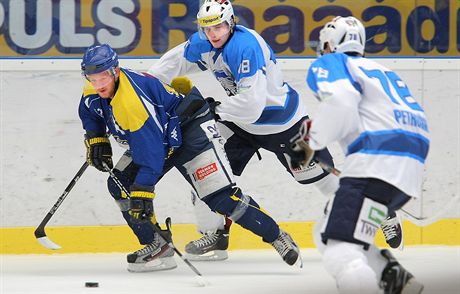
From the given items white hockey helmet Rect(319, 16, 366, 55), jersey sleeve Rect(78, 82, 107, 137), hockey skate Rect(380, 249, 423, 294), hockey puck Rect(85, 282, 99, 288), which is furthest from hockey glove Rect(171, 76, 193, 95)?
hockey skate Rect(380, 249, 423, 294)

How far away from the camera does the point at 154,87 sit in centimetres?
482

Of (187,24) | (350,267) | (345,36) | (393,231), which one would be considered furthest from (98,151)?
(350,267)

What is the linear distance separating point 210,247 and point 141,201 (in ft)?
2.88

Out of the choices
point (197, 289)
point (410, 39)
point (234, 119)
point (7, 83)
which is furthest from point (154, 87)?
point (410, 39)

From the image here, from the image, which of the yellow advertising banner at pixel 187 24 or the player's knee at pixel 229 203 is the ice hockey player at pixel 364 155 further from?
the yellow advertising banner at pixel 187 24

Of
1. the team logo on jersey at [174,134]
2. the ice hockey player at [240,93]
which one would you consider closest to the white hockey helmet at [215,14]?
the ice hockey player at [240,93]

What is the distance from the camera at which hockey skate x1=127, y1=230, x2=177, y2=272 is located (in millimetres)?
5137

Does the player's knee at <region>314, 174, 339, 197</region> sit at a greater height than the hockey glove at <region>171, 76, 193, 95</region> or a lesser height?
lesser

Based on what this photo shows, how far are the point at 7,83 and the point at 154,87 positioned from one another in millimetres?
1177

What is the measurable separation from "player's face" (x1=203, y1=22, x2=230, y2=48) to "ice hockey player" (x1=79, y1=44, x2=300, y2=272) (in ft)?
0.92

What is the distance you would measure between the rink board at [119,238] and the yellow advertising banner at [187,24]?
0.85 metres

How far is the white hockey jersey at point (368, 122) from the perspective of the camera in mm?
3568

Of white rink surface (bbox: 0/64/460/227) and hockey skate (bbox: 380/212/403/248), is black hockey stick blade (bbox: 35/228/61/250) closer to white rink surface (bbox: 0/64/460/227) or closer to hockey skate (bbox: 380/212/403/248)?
white rink surface (bbox: 0/64/460/227)

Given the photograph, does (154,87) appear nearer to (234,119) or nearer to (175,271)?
(234,119)
